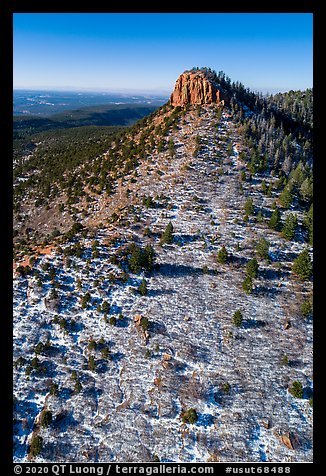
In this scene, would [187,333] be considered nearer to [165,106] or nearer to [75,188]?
[75,188]

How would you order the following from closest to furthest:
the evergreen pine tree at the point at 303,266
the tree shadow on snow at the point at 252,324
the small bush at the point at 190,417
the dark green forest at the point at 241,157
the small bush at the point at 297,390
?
the small bush at the point at 190,417
the small bush at the point at 297,390
the tree shadow on snow at the point at 252,324
the evergreen pine tree at the point at 303,266
the dark green forest at the point at 241,157

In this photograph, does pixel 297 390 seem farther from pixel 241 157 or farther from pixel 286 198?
pixel 241 157

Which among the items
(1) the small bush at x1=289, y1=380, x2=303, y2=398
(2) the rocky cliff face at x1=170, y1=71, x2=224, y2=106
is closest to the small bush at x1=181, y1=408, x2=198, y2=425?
(1) the small bush at x1=289, y1=380, x2=303, y2=398

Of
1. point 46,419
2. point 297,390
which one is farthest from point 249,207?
point 46,419

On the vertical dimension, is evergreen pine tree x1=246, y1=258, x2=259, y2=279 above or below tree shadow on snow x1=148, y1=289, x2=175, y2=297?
above

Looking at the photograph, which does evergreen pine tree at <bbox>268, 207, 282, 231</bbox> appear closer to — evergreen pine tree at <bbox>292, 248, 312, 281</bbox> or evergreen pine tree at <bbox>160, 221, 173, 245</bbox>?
evergreen pine tree at <bbox>292, 248, 312, 281</bbox>

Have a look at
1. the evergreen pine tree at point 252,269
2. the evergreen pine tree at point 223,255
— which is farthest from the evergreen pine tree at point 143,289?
the evergreen pine tree at point 252,269

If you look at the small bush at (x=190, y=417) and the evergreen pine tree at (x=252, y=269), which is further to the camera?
the evergreen pine tree at (x=252, y=269)

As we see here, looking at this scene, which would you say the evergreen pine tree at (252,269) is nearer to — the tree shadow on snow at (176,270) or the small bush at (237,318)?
the tree shadow on snow at (176,270)

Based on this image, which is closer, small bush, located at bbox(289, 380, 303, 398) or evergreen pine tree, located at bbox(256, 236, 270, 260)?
small bush, located at bbox(289, 380, 303, 398)
